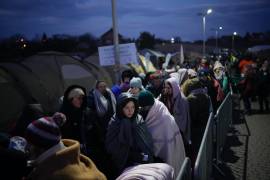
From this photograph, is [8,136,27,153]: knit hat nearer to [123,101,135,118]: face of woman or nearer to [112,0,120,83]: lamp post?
[123,101,135,118]: face of woman

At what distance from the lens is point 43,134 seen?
2877 millimetres

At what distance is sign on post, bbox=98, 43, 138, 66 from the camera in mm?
9516

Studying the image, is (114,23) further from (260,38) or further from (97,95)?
(260,38)

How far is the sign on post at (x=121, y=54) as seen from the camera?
9.52 meters

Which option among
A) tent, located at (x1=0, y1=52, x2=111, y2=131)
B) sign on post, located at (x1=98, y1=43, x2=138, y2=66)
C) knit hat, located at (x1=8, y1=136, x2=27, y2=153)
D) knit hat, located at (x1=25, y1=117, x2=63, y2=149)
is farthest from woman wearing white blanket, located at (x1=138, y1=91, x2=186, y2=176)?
tent, located at (x1=0, y1=52, x2=111, y2=131)

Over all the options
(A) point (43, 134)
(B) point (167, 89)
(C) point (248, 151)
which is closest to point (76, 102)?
(B) point (167, 89)

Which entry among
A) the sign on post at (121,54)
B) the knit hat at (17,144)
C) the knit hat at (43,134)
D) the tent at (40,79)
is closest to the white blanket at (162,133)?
the knit hat at (17,144)

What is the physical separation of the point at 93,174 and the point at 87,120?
250 centimetres

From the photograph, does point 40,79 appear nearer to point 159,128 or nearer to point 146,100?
point 146,100

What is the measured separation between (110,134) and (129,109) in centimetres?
45

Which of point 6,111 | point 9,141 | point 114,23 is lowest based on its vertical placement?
point 6,111

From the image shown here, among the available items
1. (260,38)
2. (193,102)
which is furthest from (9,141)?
(260,38)

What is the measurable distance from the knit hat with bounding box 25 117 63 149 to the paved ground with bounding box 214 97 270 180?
4.65 m

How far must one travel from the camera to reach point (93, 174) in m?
2.75
